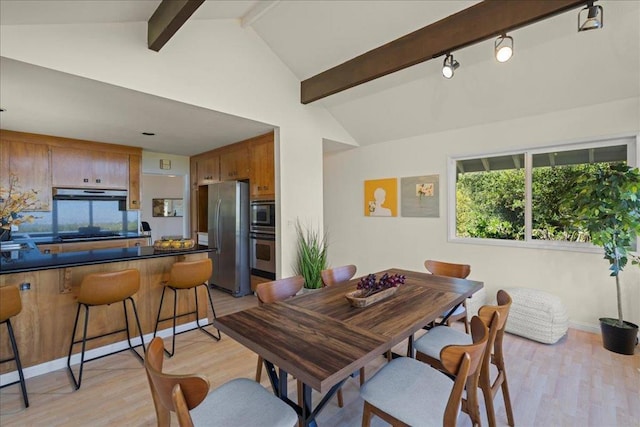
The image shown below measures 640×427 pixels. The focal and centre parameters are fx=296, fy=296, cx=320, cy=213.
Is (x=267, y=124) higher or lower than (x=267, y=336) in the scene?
higher

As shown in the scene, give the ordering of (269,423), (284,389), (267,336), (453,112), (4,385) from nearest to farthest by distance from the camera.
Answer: (269,423) → (267,336) → (284,389) → (4,385) → (453,112)

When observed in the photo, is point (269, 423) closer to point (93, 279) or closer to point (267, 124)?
point (93, 279)

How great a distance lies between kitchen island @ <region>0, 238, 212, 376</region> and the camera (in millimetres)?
2316

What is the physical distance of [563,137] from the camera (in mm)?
3219

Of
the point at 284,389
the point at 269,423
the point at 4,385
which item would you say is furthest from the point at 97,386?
the point at 269,423

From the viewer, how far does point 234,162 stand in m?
4.73

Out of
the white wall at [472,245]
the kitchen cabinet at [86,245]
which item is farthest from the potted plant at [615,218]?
the kitchen cabinet at [86,245]

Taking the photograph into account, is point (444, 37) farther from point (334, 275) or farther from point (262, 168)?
point (262, 168)

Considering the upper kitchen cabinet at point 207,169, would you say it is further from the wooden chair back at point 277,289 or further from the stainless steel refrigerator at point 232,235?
the wooden chair back at point 277,289

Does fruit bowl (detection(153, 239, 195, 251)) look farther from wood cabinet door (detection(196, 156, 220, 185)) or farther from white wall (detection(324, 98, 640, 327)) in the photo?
white wall (detection(324, 98, 640, 327))

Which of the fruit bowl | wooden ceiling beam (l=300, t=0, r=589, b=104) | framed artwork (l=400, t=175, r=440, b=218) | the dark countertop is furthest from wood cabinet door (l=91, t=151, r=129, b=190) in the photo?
framed artwork (l=400, t=175, r=440, b=218)

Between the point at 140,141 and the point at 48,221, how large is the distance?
1.80 metres

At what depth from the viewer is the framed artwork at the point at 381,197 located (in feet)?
15.1

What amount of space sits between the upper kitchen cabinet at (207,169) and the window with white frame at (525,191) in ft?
12.4
